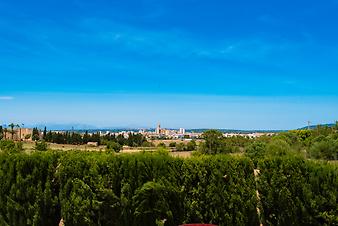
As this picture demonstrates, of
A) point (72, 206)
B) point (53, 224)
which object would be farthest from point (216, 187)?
point (53, 224)

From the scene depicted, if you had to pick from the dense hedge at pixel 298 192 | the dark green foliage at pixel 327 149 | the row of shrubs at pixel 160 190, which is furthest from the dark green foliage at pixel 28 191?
the dark green foliage at pixel 327 149

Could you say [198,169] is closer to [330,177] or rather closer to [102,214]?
[102,214]

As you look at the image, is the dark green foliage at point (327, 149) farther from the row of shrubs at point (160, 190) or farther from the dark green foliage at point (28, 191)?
the dark green foliage at point (28, 191)

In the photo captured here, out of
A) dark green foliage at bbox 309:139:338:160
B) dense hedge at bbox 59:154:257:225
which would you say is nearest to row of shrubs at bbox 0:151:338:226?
dense hedge at bbox 59:154:257:225

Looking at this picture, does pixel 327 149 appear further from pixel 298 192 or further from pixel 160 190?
pixel 160 190

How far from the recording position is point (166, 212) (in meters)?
8.90

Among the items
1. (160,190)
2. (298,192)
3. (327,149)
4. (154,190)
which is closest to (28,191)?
(154,190)

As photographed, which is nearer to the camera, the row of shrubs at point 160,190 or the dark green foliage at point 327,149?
the row of shrubs at point 160,190

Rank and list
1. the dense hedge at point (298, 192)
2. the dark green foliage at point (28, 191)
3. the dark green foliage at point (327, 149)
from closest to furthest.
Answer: the dense hedge at point (298, 192) → the dark green foliage at point (28, 191) → the dark green foliage at point (327, 149)

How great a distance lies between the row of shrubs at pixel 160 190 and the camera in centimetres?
884

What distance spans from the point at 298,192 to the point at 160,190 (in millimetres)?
3205

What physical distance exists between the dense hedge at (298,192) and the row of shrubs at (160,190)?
22mm

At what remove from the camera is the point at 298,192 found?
29.2ft

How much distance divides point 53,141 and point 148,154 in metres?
125
